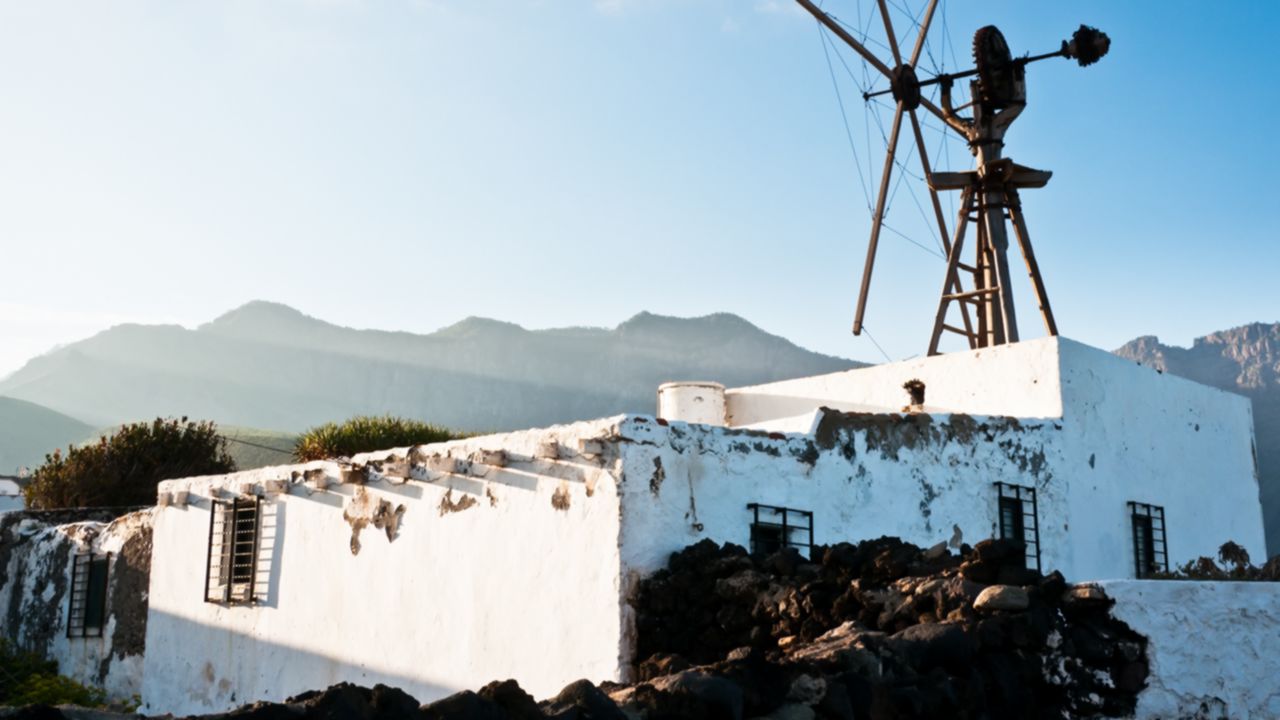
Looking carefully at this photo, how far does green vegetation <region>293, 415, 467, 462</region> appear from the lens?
21.5 meters

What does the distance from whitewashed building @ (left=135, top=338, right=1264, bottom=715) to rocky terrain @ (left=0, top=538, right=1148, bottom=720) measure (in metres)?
0.47

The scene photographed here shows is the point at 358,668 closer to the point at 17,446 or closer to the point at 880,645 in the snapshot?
the point at 880,645

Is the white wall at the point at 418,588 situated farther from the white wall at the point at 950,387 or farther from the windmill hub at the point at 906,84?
the windmill hub at the point at 906,84

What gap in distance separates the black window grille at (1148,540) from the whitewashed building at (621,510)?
0.09 ft

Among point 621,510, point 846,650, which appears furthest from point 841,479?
point 846,650

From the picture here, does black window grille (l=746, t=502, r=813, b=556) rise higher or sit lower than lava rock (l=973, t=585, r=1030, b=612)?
higher

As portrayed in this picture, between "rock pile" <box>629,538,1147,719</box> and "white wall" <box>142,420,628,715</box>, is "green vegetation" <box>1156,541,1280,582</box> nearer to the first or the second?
"rock pile" <box>629,538,1147,719</box>

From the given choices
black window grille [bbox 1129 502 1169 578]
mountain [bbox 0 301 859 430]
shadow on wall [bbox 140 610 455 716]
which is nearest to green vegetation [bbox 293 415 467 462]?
shadow on wall [bbox 140 610 455 716]

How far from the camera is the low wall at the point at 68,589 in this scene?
1535 cm

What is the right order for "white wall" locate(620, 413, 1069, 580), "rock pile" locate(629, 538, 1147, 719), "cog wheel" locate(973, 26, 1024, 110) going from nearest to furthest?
1. "rock pile" locate(629, 538, 1147, 719)
2. "white wall" locate(620, 413, 1069, 580)
3. "cog wheel" locate(973, 26, 1024, 110)

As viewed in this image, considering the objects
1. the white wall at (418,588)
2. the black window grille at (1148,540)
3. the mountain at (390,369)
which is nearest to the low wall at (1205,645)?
the white wall at (418,588)

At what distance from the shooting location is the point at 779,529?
10.3m

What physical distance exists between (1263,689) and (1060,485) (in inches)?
258

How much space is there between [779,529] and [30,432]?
14062 centimetres
